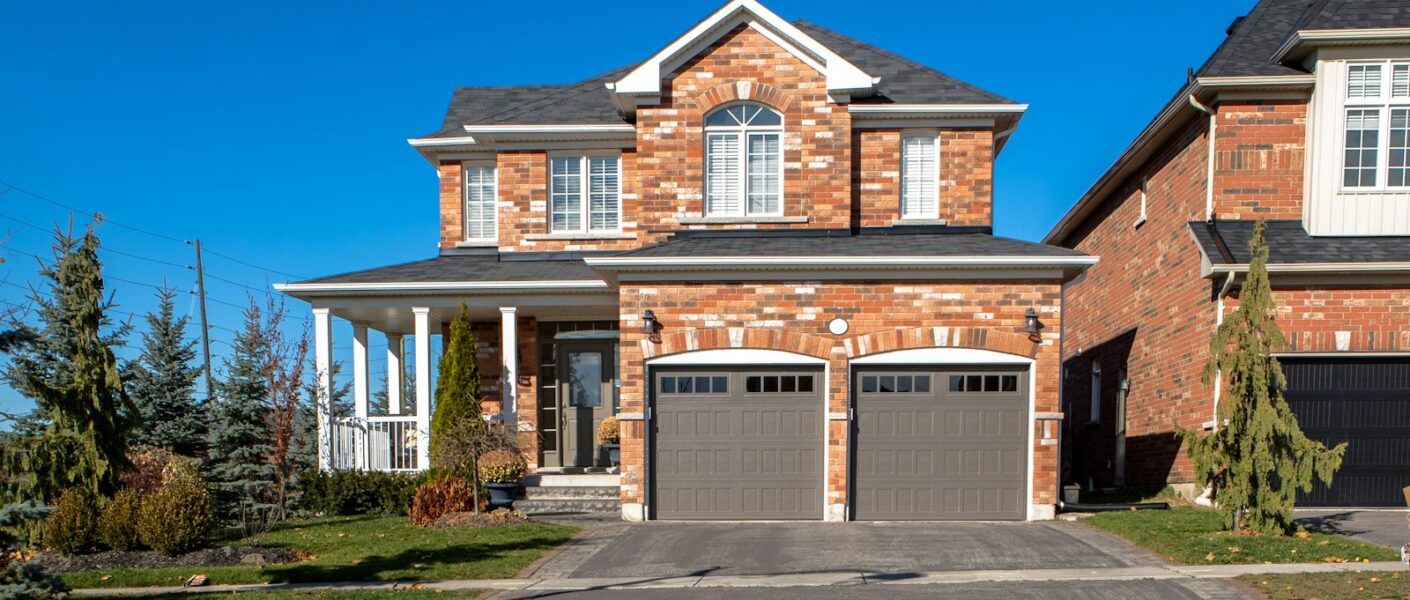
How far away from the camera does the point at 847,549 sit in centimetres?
995

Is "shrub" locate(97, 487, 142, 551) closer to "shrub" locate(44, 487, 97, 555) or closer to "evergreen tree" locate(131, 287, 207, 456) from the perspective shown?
"shrub" locate(44, 487, 97, 555)

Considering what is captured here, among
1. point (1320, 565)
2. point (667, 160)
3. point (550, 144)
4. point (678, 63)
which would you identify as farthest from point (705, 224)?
point (1320, 565)

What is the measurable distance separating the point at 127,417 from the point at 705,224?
26.7ft

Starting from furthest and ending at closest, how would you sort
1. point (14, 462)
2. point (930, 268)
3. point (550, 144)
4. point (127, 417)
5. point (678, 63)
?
point (550, 144)
point (678, 63)
point (930, 268)
point (127, 417)
point (14, 462)

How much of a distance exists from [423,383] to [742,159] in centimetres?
632

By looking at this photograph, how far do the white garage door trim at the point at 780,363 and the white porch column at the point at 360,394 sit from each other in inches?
200

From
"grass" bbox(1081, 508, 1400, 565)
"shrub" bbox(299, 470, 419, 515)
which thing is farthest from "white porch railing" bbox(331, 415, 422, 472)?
"grass" bbox(1081, 508, 1400, 565)

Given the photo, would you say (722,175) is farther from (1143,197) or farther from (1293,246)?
(1293,246)

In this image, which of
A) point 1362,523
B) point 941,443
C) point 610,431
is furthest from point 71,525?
point 1362,523

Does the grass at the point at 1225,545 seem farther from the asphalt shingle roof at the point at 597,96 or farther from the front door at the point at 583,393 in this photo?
the front door at the point at 583,393

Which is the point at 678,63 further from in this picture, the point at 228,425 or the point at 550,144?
the point at 228,425

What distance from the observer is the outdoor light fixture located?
469 inches

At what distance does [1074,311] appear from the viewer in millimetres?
20891

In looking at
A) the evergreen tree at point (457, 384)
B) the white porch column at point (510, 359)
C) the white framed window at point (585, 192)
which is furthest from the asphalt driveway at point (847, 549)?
the white framed window at point (585, 192)
